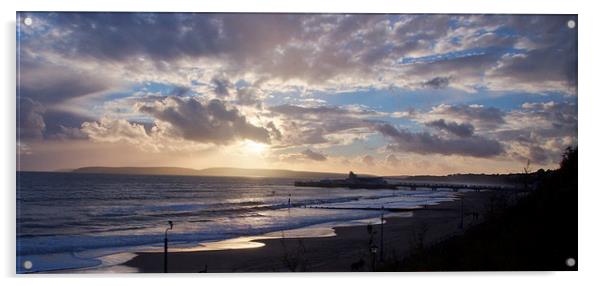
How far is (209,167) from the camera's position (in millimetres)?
6965

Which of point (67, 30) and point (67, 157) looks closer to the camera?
point (67, 30)

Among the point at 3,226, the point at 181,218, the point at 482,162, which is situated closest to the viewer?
the point at 3,226

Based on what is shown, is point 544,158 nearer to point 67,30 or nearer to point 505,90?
point 505,90

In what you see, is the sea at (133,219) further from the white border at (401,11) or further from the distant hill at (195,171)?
the distant hill at (195,171)

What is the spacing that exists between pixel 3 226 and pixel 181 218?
995 cm

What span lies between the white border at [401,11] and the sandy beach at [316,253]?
0.46m

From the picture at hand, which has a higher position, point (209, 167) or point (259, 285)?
point (209, 167)

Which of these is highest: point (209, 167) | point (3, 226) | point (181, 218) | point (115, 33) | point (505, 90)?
point (115, 33)

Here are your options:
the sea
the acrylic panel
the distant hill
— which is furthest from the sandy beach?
the distant hill

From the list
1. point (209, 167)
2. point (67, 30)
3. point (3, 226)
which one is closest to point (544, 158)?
point (209, 167)

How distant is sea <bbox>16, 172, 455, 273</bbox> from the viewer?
5.88 meters

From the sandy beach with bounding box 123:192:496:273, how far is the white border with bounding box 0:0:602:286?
462mm

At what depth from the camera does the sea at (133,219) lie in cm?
588

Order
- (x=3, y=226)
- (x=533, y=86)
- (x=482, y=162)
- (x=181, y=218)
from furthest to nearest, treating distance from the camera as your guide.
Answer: (x=181, y=218) → (x=482, y=162) → (x=533, y=86) → (x=3, y=226)
